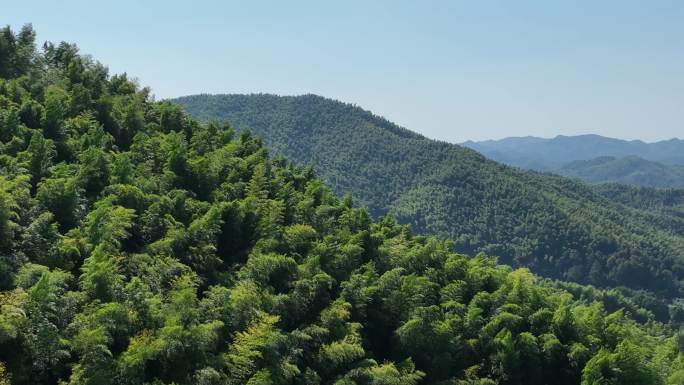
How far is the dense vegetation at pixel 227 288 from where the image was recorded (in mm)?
19844

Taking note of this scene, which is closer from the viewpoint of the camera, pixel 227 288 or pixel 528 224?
pixel 227 288

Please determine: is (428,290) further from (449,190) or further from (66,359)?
(449,190)

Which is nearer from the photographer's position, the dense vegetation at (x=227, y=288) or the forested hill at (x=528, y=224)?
the dense vegetation at (x=227, y=288)

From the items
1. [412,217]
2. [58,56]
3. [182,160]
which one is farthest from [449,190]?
[182,160]

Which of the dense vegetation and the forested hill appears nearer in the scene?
the dense vegetation

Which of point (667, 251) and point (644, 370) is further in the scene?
point (667, 251)

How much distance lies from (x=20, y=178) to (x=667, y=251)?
16611cm

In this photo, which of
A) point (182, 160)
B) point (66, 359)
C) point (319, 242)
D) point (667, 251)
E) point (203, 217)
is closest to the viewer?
point (66, 359)

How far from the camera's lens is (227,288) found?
82.7 feet

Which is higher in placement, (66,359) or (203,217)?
(203,217)

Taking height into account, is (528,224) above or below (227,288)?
below

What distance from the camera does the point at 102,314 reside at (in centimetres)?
1944

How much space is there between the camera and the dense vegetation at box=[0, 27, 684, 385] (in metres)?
19.8

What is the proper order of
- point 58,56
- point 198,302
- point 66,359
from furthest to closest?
point 58,56 < point 198,302 < point 66,359
